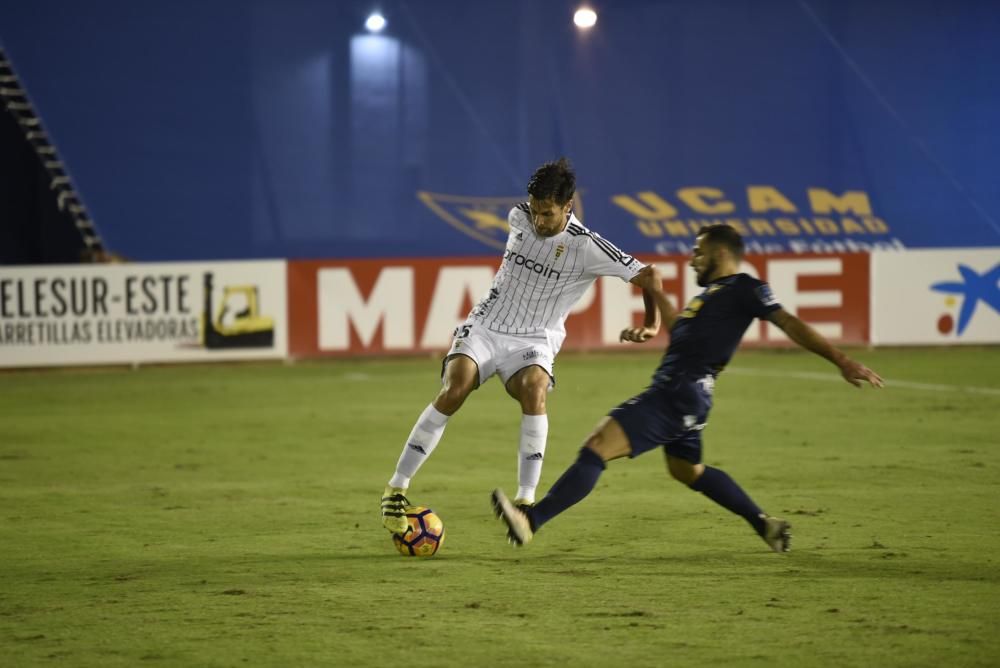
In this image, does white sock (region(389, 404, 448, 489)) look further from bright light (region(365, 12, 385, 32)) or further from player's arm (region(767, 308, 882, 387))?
bright light (region(365, 12, 385, 32))

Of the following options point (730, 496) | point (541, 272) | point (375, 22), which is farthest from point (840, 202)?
point (730, 496)

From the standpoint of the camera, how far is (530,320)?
7.98 m

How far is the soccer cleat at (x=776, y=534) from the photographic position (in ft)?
23.5

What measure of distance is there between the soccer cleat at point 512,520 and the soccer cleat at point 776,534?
120cm

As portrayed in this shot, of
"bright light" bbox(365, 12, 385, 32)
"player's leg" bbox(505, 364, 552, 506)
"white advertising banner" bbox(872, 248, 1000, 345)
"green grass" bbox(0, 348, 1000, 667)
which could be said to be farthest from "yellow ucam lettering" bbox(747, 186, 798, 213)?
"player's leg" bbox(505, 364, 552, 506)

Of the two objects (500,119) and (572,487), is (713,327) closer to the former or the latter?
(572,487)

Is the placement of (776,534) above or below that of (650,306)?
below

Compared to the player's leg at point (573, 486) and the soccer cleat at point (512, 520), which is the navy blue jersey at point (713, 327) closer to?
the player's leg at point (573, 486)

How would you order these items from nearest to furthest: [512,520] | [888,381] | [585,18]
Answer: [512,520]
[888,381]
[585,18]

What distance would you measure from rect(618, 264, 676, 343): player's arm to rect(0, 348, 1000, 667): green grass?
3.65 ft

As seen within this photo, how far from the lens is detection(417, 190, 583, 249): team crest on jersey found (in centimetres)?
2444

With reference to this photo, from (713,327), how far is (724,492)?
33.9 inches

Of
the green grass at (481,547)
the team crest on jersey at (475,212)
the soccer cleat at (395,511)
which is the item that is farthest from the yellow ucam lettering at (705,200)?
the soccer cleat at (395,511)

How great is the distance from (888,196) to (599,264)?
18998mm
